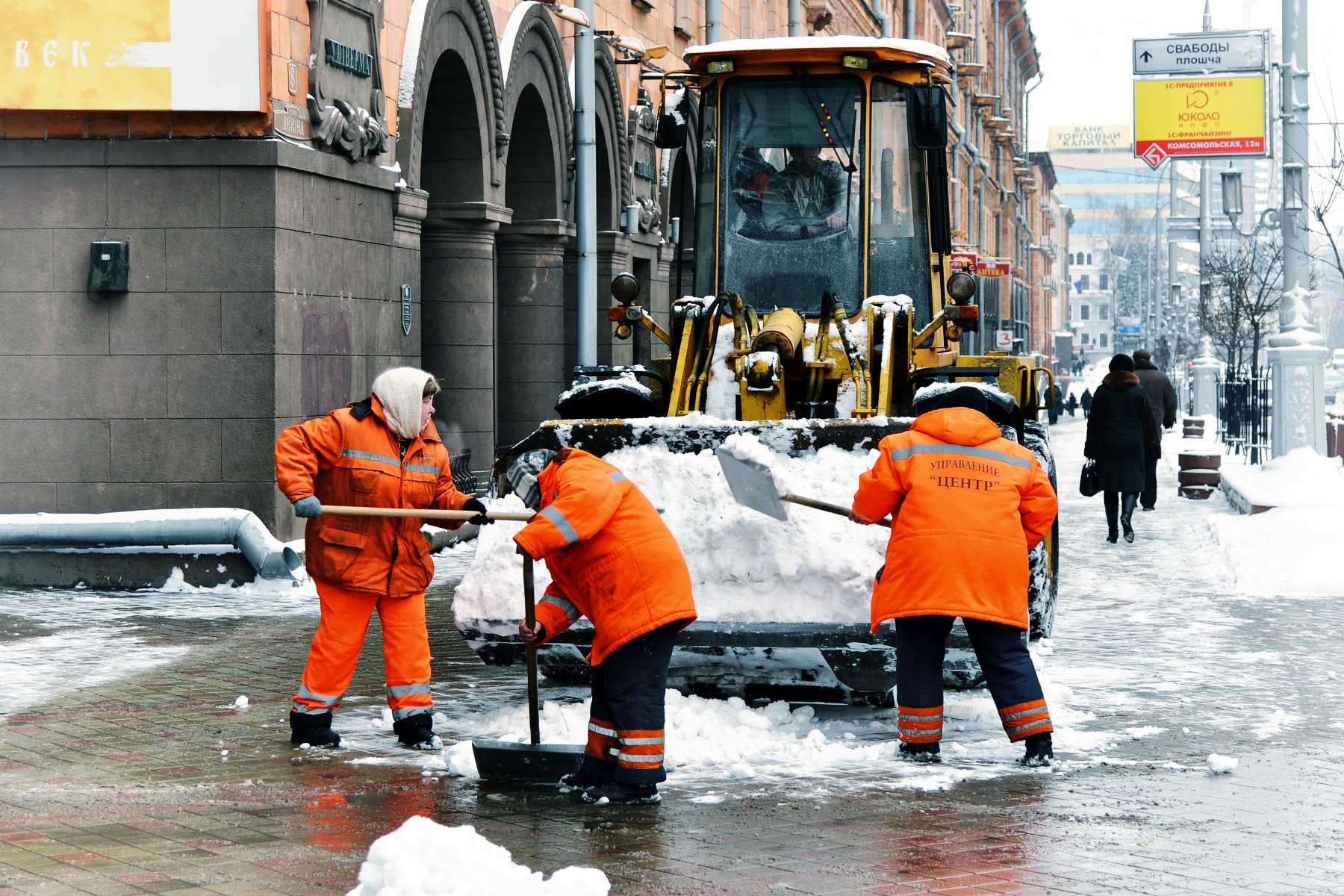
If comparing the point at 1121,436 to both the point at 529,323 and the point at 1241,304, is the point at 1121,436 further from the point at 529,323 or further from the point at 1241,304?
the point at 1241,304

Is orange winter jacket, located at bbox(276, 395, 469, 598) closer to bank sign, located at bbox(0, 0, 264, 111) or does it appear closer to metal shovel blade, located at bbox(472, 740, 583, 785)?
metal shovel blade, located at bbox(472, 740, 583, 785)

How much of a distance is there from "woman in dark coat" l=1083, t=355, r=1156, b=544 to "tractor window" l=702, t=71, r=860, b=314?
615cm

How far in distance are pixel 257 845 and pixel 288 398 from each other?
7457mm

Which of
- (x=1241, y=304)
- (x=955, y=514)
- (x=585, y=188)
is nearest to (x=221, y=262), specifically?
(x=585, y=188)

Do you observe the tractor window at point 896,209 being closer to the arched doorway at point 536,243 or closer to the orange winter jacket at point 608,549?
the orange winter jacket at point 608,549

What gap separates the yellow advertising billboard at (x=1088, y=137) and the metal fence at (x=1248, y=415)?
423ft

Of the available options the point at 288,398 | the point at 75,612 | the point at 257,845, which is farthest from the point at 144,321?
the point at 257,845

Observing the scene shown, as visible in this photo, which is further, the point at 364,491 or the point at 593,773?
the point at 364,491

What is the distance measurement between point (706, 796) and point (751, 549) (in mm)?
1593

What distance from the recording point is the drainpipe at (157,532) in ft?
39.9

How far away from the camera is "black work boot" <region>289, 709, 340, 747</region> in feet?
23.8

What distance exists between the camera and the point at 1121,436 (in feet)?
51.1

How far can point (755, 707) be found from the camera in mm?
7902

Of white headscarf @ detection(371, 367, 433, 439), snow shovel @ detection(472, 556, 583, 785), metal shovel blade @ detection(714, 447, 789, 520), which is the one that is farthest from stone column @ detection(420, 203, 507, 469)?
snow shovel @ detection(472, 556, 583, 785)
